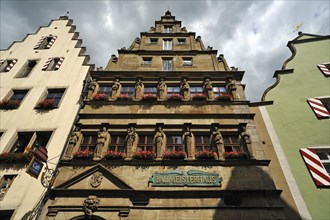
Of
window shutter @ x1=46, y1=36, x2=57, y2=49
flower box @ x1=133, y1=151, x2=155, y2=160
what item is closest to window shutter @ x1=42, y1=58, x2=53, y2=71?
window shutter @ x1=46, y1=36, x2=57, y2=49

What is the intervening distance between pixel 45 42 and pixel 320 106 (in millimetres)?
20634

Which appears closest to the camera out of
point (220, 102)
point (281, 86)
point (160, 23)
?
point (220, 102)

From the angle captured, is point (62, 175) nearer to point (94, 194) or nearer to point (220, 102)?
point (94, 194)

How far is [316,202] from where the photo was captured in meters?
8.61

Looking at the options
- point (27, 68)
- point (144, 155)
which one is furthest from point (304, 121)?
point (27, 68)

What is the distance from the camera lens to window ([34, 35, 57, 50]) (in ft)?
A: 54.8

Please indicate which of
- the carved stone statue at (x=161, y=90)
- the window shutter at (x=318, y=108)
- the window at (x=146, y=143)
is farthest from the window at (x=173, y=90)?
the window shutter at (x=318, y=108)

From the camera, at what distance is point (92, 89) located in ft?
42.7

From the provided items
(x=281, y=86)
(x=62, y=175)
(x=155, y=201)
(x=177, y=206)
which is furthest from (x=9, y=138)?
(x=281, y=86)

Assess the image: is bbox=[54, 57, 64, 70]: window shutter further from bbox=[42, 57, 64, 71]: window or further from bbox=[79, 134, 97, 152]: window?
bbox=[79, 134, 97, 152]: window

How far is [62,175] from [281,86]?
13599 millimetres

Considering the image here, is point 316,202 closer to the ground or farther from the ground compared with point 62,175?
closer to the ground

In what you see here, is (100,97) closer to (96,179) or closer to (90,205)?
(96,179)

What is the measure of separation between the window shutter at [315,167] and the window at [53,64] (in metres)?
16.2
